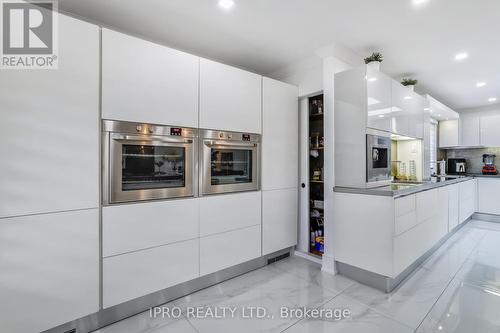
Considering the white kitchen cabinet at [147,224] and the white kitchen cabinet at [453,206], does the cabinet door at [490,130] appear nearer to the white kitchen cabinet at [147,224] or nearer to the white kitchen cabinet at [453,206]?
the white kitchen cabinet at [453,206]

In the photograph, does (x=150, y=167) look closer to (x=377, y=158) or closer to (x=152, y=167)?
(x=152, y=167)

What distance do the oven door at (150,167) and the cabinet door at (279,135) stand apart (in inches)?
36.8

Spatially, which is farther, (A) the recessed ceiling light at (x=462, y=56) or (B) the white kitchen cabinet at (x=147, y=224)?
(A) the recessed ceiling light at (x=462, y=56)

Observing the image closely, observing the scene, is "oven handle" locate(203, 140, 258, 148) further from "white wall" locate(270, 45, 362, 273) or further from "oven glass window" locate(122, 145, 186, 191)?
"white wall" locate(270, 45, 362, 273)

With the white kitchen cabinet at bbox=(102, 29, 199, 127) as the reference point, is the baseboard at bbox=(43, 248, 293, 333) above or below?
below

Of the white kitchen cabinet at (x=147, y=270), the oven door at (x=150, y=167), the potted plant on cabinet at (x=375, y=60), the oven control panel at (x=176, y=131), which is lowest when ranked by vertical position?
the white kitchen cabinet at (x=147, y=270)

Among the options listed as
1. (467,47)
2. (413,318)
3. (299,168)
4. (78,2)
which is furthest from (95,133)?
(467,47)

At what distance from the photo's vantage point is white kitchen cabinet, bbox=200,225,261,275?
2.21 metres

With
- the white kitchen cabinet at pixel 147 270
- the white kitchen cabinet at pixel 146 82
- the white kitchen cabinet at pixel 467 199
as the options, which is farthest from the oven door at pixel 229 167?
the white kitchen cabinet at pixel 467 199

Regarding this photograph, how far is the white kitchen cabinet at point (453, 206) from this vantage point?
3528mm

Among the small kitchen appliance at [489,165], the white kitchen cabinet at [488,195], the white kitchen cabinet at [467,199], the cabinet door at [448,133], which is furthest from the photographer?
the cabinet door at [448,133]

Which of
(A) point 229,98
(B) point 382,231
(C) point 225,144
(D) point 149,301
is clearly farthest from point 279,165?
(D) point 149,301

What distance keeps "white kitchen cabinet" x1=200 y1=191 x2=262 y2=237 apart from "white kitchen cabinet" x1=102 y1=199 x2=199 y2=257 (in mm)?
93

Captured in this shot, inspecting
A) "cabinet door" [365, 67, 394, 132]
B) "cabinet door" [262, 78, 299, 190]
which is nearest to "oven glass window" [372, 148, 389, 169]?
"cabinet door" [365, 67, 394, 132]
